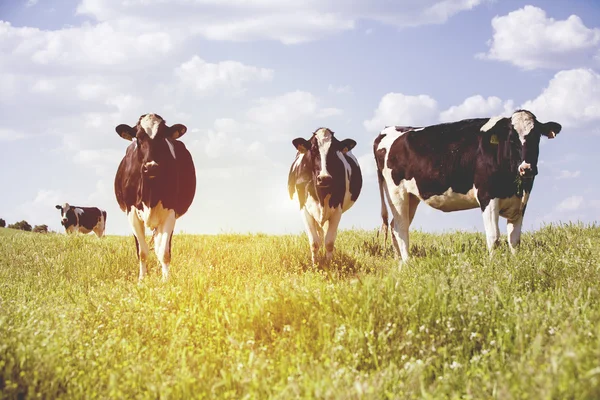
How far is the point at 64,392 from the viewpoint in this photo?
421 cm

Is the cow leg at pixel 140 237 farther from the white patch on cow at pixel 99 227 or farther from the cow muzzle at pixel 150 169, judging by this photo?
the white patch on cow at pixel 99 227

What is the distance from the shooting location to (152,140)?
9.30 m

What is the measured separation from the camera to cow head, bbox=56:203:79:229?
1149 inches

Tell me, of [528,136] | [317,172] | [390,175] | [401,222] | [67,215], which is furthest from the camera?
[67,215]

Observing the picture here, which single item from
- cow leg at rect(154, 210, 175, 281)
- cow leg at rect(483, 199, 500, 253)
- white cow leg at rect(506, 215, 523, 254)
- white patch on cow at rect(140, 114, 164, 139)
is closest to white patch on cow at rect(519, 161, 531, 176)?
cow leg at rect(483, 199, 500, 253)

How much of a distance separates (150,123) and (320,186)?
3.03 m

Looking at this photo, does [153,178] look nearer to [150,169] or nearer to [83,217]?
[150,169]

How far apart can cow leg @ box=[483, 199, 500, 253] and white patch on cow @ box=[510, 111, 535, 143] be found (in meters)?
1.12

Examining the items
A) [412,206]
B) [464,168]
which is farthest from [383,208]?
[464,168]

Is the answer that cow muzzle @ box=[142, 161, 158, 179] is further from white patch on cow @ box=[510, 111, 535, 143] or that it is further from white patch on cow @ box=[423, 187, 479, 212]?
white patch on cow @ box=[510, 111, 535, 143]

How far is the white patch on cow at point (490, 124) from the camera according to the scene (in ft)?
31.8

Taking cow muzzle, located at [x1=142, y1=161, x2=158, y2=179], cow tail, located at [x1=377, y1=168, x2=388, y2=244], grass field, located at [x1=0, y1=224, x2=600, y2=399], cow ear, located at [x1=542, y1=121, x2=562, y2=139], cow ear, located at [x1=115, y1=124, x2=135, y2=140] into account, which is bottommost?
grass field, located at [x1=0, y1=224, x2=600, y2=399]

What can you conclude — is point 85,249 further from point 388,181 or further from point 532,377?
point 532,377

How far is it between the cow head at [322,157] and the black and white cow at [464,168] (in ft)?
3.86
